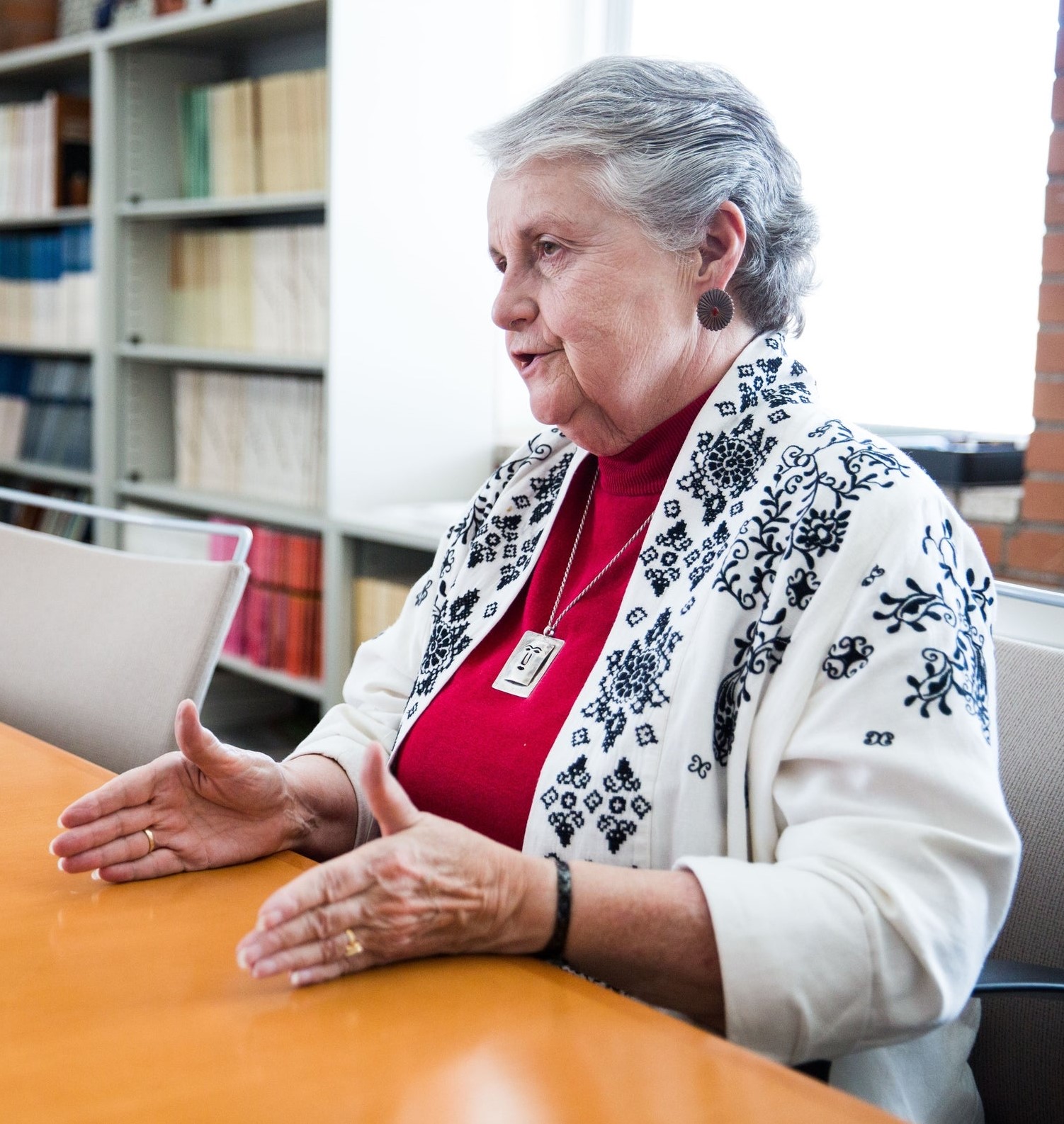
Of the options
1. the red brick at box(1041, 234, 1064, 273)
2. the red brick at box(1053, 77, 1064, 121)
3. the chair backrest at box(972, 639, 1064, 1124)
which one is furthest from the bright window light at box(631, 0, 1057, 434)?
the chair backrest at box(972, 639, 1064, 1124)

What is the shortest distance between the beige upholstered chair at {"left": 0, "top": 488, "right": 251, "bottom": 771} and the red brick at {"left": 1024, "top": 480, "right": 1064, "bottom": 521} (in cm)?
135

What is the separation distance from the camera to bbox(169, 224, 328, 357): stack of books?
2.97m

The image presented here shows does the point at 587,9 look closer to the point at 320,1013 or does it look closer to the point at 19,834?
the point at 19,834

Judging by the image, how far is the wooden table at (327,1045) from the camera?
677mm

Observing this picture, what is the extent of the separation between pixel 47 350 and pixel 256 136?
118 cm

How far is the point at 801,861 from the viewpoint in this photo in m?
0.91

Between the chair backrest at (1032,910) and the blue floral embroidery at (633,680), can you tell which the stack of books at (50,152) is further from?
the chair backrest at (1032,910)

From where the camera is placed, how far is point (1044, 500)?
6.91 ft

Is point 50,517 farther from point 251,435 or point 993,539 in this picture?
point 993,539

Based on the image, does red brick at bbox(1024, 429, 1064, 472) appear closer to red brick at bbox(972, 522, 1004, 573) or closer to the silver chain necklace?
red brick at bbox(972, 522, 1004, 573)

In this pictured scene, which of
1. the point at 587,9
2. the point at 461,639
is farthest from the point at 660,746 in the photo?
the point at 587,9

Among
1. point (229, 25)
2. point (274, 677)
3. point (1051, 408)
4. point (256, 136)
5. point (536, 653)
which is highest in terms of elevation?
point (229, 25)

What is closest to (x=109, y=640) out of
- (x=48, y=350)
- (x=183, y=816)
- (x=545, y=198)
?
(x=183, y=816)

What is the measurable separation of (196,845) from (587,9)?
2.70 metres
